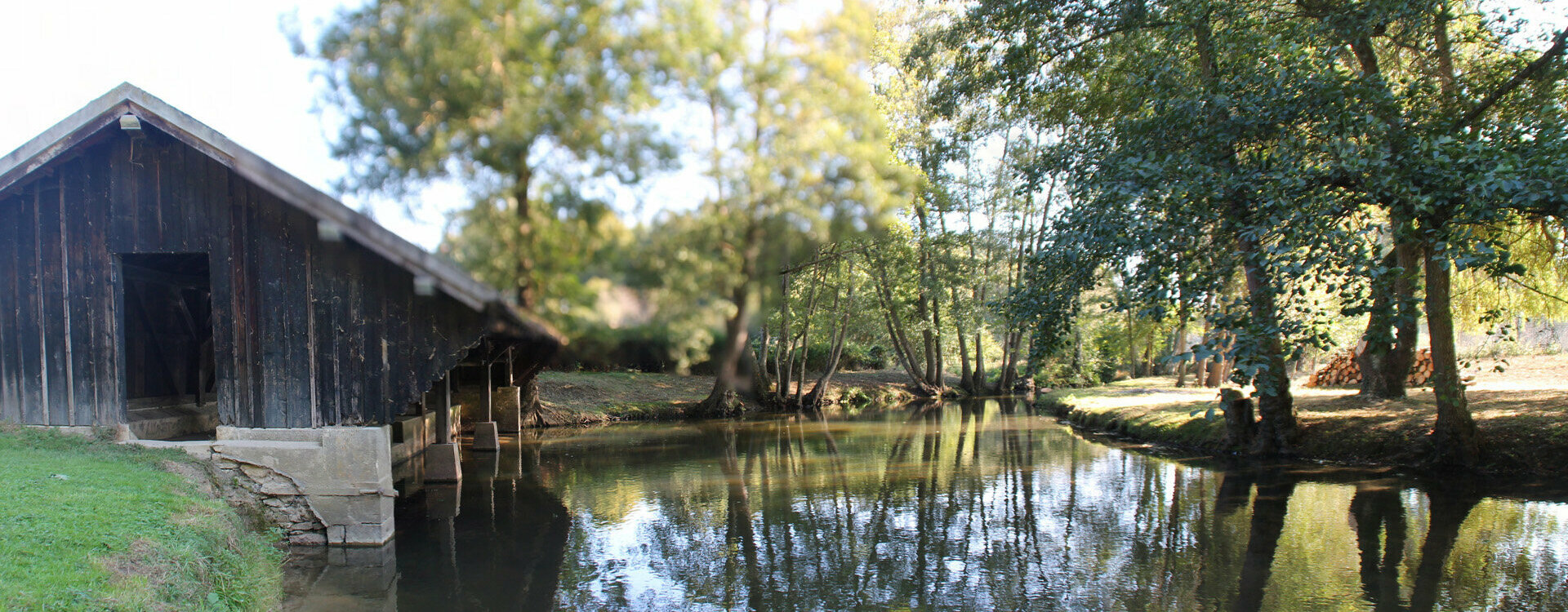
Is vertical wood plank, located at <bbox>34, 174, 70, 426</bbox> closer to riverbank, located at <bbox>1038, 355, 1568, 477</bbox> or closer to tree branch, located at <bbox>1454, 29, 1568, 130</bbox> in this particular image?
riverbank, located at <bbox>1038, 355, 1568, 477</bbox>

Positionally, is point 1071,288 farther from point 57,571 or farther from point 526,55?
point 526,55

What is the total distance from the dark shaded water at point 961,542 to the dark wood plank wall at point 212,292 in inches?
62.4

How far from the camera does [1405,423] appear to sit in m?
11.3

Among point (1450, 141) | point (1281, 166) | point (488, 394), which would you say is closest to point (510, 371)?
point (488, 394)

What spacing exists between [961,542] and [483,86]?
372 inches

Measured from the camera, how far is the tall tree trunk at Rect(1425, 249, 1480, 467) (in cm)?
936

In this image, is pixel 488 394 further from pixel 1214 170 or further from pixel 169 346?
pixel 1214 170

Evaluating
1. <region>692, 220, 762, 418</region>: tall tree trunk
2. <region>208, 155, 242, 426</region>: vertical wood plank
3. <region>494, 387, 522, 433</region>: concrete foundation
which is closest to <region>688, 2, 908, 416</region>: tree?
<region>692, 220, 762, 418</region>: tall tree trunk

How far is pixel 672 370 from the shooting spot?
91.1 feet

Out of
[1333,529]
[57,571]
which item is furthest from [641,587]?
[1333,529]

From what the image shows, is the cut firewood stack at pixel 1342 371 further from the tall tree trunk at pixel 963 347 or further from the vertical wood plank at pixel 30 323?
the vertical wood plank at pixel 30 323

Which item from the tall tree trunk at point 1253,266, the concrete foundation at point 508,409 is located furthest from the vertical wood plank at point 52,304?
the concrete foundation at point 508,409

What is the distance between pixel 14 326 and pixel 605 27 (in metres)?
8.10

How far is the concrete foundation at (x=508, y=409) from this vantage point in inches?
739
